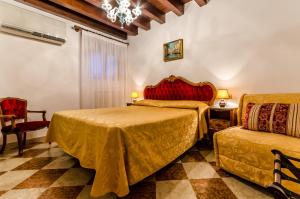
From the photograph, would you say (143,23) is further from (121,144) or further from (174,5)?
(121,144)

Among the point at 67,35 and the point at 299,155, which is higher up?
the point at 67,35

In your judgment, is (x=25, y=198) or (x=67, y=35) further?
(x=67, y=35)

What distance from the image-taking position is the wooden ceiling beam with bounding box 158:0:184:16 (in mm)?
3197

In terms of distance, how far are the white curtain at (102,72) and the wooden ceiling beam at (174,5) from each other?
2.01 m

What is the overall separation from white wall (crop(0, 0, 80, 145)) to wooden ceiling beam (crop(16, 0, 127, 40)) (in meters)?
0.13

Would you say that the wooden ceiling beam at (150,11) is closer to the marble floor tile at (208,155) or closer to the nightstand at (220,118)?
the nightstand at (220,118)

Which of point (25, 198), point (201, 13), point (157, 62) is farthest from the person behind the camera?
point (157, 62)

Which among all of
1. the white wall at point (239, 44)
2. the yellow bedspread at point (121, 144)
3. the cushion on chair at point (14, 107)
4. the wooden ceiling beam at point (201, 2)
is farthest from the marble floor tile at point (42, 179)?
the wooden ceiling beam at point (201, 2)

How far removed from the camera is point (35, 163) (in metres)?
2.28

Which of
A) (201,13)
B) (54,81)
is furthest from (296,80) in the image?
(54,81)

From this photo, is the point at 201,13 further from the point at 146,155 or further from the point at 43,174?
the point at 43,174

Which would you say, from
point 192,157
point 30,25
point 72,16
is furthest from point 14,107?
point 192,157

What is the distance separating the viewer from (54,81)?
3641 mm

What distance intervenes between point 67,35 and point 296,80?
458 centimetres
